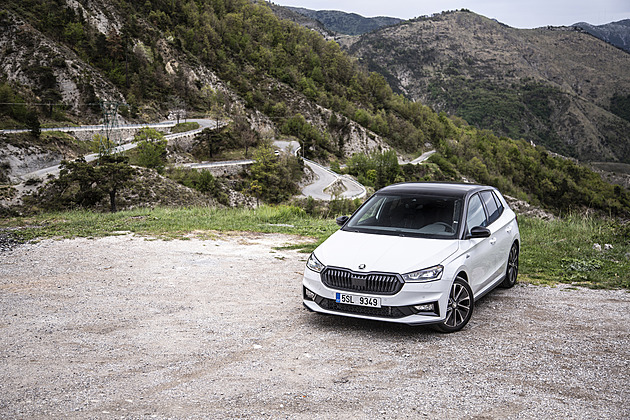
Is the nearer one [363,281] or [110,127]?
[363,281]

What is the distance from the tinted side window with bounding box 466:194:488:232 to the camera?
6832 mm

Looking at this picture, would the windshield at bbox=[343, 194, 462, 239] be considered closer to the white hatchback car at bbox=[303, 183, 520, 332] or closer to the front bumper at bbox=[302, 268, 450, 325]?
the white hatchback car at bbox=[303, 183, 520, 332]

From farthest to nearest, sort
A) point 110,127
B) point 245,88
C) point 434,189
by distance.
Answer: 1. point 245,88
2. point 110,127
3. point 434,189

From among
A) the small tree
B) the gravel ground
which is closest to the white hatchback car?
the gravel ground

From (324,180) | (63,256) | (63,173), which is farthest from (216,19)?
(63,256)

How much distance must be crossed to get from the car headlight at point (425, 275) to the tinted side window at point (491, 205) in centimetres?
215

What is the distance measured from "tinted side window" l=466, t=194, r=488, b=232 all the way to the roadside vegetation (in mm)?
2358

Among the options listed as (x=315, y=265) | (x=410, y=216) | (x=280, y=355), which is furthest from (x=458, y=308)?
(x=280, y=355)

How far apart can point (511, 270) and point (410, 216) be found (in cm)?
257

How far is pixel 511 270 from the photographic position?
27.3ft

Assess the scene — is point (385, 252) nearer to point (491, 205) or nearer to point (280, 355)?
point (280, 355)

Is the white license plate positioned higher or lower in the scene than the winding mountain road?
higher

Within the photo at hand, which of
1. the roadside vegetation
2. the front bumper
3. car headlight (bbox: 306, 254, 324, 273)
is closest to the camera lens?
the front bumper

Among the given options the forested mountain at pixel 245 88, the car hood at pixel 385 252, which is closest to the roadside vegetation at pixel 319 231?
the car hood at pixel 385 252
